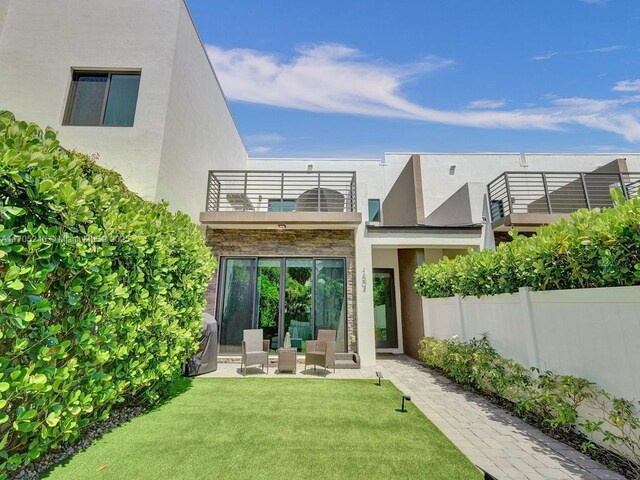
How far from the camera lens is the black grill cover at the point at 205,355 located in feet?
23.4

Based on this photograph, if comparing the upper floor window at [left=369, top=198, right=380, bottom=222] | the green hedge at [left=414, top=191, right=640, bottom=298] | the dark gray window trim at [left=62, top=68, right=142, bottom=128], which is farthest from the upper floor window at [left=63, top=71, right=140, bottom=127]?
the upper floor window at [left=369, top=198, right=380, bottom=222]

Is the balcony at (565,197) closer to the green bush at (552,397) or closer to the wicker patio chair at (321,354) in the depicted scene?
the green bush at (552,397)

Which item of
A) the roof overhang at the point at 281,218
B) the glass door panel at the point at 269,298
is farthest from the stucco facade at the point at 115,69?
the glass door panel at the point at 269,298

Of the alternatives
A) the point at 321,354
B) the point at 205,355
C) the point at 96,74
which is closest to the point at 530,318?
the point at 321,354

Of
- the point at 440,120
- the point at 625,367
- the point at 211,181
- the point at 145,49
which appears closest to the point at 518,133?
the point at 440,120

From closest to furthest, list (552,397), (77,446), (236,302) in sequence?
(77,446) < (552,397) < (236,302)

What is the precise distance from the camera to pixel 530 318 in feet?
15.0

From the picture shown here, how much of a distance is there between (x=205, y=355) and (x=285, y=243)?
413 centimetres

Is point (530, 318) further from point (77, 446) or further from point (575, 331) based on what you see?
point (77, 446)

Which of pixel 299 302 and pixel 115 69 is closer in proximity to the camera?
pixel 115 69

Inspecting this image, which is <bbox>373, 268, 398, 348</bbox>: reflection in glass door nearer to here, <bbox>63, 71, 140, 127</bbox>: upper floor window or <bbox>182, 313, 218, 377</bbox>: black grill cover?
<bbox>182, 313, 218, 377</bbox>: black grill cover

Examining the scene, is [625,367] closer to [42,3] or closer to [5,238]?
[5,238]

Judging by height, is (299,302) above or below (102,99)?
below

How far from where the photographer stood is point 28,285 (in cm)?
236
